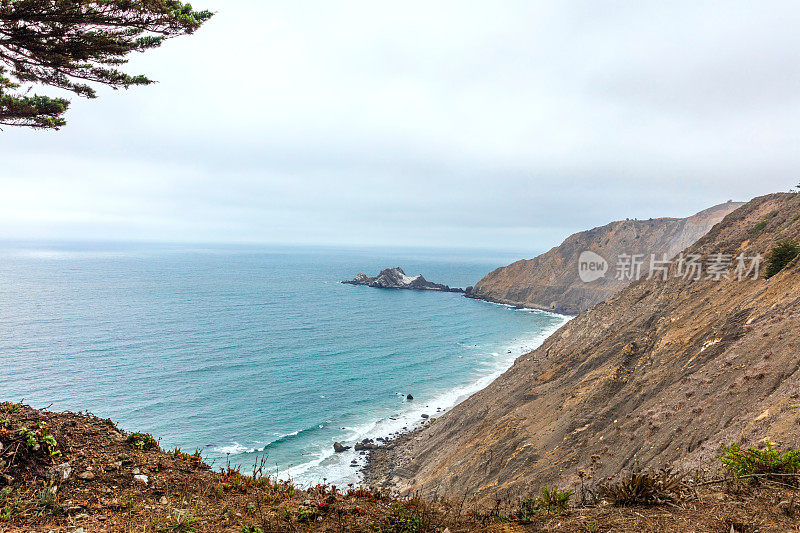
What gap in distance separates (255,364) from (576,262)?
317 ft

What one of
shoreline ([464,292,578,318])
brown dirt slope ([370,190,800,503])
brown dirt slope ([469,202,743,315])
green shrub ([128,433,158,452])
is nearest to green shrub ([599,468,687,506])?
brown dirt slope ([370,190,800,503])

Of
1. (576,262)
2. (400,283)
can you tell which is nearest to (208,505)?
(576,262)

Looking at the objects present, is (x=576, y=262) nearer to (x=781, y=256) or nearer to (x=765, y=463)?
(x=781, y=256)

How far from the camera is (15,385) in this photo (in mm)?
38438

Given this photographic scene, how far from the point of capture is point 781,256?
21438 mm

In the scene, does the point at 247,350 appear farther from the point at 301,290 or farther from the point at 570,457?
the point at 301,290

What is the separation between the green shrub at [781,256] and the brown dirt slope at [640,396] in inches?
37.8

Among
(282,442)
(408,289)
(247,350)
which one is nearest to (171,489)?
(282,442)

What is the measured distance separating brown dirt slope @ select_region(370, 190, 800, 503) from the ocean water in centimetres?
881

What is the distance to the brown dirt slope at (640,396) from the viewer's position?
1250 centimetres

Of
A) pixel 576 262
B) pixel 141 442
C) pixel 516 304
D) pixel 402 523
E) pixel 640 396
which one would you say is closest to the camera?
pixel 402 523

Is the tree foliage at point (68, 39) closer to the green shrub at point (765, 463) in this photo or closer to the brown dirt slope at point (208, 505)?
the brown dirt slope at point (208, 505)

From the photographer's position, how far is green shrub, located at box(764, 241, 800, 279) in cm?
2120

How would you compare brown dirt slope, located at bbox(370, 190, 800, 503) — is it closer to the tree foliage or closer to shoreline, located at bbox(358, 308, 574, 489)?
shoreline, located at bbox(358, 308, 574, 489)
